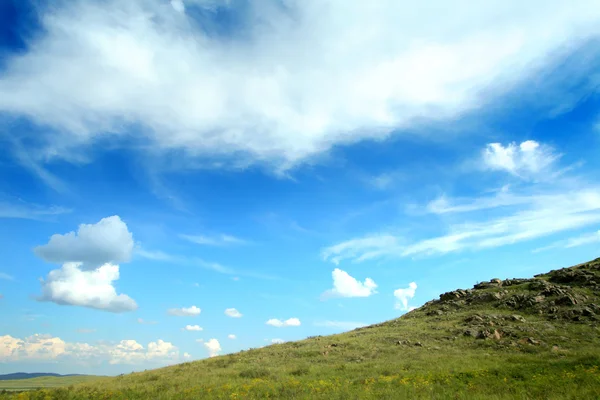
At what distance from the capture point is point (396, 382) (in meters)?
21.9

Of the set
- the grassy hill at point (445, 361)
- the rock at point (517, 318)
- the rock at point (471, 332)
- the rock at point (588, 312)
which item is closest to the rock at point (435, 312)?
the grassy hill at point (445, 361)

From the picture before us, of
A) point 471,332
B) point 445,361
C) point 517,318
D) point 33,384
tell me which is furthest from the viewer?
point 517,318

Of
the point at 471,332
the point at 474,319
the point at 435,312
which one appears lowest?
the point at 471,332

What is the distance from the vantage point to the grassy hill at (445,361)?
65.5 feet

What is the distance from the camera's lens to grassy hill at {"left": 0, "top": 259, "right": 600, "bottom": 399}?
20.0 meters

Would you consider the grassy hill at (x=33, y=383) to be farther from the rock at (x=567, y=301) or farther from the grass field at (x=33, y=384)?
the rock at (x=567, y=301)

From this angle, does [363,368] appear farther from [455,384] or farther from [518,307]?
[518,307]

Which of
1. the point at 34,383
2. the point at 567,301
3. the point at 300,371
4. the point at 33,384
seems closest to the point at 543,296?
the point at 567,301

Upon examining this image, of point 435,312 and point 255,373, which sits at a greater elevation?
point 435,312

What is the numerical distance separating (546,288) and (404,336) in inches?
929

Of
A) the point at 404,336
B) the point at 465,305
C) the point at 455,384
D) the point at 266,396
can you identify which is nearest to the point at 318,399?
the point at 266,396

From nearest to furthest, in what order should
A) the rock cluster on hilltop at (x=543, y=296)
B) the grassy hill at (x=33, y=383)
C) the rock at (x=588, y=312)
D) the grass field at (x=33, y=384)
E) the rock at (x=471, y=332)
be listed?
the grassy hill at (x=33, y=383)
the grass field at (x=33, y=384)
the rock at (x=471, y=332)
the rock at (x=588, y=312)
the rock cluster on hilltop at (x=543, y=296)

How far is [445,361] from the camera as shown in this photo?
29.5 meters

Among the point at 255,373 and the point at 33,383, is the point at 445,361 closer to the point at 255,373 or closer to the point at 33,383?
the point at 255,373
